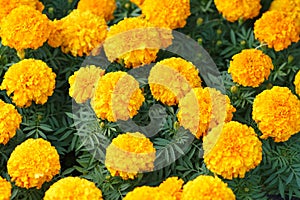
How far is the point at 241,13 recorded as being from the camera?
11.4 feet

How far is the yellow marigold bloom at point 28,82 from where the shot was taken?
9.62ft

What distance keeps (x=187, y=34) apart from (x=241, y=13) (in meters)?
0.39

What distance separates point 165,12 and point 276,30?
676mm

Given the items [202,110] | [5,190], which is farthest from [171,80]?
[5,190]

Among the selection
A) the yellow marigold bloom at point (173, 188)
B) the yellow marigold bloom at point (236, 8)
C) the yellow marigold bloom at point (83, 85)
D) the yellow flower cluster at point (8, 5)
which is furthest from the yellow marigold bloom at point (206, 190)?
the yellow flower cluster at point (8, 5)

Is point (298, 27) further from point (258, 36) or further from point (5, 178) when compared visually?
Result: point (5, 178)

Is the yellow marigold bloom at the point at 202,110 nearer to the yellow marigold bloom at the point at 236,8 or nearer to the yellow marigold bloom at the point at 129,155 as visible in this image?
the yellow marigold bloom at the point at 129,155

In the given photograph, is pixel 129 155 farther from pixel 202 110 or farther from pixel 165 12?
pixel 165 12

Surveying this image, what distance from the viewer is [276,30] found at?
3.29m

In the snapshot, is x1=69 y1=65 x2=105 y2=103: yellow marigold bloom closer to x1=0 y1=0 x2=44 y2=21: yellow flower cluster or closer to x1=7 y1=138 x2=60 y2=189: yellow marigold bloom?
x1=7 y1=138 x2=60 y2=189: yellow marigold bloom

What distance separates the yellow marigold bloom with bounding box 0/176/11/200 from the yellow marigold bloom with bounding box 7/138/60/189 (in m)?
0.07

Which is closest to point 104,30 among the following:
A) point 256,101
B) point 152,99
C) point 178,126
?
point 152,99

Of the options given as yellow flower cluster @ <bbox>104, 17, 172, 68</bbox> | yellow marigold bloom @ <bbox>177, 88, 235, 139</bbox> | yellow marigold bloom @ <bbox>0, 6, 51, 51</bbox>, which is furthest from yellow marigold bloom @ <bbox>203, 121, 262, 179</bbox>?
yellow marigold bloom @ <bbox>0, 6, 51, 51</bbox>

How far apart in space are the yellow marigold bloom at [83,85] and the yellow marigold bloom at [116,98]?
8 cm
